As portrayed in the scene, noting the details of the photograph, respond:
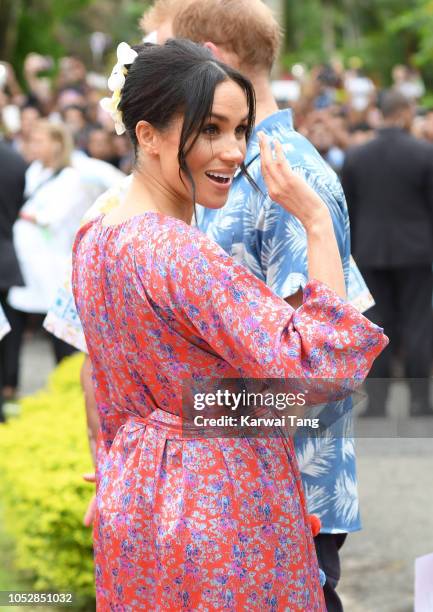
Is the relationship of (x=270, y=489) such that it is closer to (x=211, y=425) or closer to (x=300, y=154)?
(x=211, y=425)

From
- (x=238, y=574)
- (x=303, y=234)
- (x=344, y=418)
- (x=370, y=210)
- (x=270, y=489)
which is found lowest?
(x=238, y=574)

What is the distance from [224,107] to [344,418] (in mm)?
866

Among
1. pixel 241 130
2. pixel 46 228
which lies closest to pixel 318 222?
pixel 241 130

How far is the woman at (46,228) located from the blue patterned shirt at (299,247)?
617 centimetres

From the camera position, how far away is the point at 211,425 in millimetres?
2463

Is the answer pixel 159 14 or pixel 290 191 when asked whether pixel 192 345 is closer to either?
pixel 290 191

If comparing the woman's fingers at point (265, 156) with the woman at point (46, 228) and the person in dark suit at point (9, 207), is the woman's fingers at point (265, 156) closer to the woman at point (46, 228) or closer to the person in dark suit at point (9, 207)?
the person in dark suit at point (9, 207)

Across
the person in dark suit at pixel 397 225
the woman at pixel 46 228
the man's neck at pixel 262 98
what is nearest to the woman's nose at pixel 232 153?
the man's neck at pixel 262 98

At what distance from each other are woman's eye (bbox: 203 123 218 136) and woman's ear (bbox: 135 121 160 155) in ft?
0.35

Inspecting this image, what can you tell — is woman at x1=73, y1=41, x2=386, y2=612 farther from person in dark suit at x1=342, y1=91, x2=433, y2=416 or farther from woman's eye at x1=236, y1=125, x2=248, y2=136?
person in dark suit at x1=342, y1=91, x2=433, y2=416

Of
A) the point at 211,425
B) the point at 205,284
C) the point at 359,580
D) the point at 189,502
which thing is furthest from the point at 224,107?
the point at 359,580

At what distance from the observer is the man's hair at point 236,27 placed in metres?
3.08

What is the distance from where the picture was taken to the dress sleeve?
225cm

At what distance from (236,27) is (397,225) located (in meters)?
5.57
